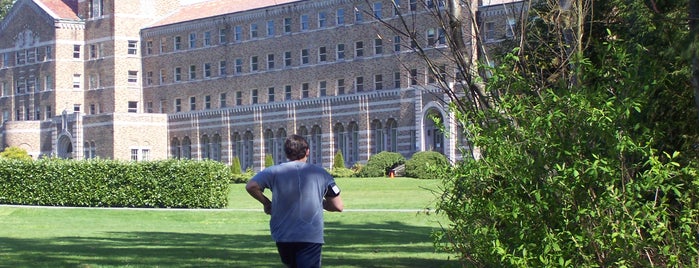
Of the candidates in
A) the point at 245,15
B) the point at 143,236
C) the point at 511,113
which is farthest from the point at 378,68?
the point at 511,113

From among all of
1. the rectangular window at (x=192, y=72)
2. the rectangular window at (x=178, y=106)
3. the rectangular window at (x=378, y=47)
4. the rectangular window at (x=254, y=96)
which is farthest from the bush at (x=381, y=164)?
the rectangular window at (x=178, y=106)

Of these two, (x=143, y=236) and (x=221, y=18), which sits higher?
(x=221, y=18)

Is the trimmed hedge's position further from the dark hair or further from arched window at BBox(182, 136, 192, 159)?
arched window at BBox(182, 136, 192, 159)

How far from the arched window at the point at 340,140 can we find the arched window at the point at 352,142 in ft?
0.92

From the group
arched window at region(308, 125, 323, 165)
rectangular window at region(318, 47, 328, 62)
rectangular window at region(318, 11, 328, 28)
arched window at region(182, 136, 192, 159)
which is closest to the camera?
rectangular window at region(318, 11, 328, 28)

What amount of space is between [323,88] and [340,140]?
3.70 m

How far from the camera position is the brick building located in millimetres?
71750

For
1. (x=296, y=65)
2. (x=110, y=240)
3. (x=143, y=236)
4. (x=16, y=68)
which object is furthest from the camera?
(x=16, y=68)

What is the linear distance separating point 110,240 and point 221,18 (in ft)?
197

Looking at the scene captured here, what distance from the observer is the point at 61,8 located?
93.9m

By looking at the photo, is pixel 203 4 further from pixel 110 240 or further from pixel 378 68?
pixel 110 240

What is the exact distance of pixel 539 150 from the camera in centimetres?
1203

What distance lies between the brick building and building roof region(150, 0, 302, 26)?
196 millimetres

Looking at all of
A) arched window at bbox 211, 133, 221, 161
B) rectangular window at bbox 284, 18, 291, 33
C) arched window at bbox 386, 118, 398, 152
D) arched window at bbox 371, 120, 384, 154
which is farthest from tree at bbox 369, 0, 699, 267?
arched window at bbox 211, 133, 221, 161
